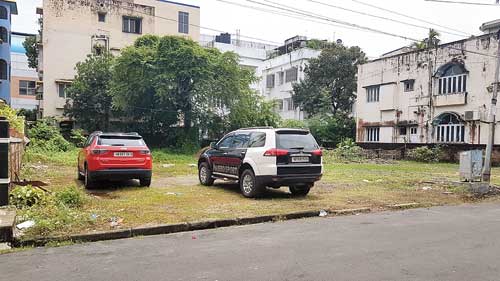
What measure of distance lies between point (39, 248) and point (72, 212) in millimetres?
1797

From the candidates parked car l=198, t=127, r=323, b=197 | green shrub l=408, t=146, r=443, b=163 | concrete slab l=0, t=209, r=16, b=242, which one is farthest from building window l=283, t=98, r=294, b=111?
concrete slab l=0, t=209, r=16, b=242

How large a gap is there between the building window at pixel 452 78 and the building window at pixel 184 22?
2453 cm

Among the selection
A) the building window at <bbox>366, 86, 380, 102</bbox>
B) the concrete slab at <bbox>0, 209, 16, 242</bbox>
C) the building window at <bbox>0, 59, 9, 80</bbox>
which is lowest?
the concrete slab at <bbox>0, 209, 16, 242</bbox>

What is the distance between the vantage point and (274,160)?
34.5 ft

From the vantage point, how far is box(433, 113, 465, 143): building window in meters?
29.5

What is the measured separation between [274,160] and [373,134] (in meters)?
27.6

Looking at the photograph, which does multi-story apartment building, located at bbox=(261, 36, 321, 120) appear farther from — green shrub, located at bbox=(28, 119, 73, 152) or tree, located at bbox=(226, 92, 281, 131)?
green shrub, located at bbox=(28, 119, 73, 152)

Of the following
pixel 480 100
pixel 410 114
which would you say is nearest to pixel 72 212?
pixel 480 100

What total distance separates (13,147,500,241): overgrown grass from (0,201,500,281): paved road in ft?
3.25

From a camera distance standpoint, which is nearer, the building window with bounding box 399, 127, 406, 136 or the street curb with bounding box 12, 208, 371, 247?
the street curb with bounding box 12, 208, 371, 247

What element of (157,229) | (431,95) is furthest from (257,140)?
(431,95)

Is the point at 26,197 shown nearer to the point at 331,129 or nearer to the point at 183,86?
the point at 183,86

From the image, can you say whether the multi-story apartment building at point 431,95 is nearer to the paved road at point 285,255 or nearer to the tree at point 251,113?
the tree at point 251,113

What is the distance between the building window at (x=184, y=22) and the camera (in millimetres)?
43312
